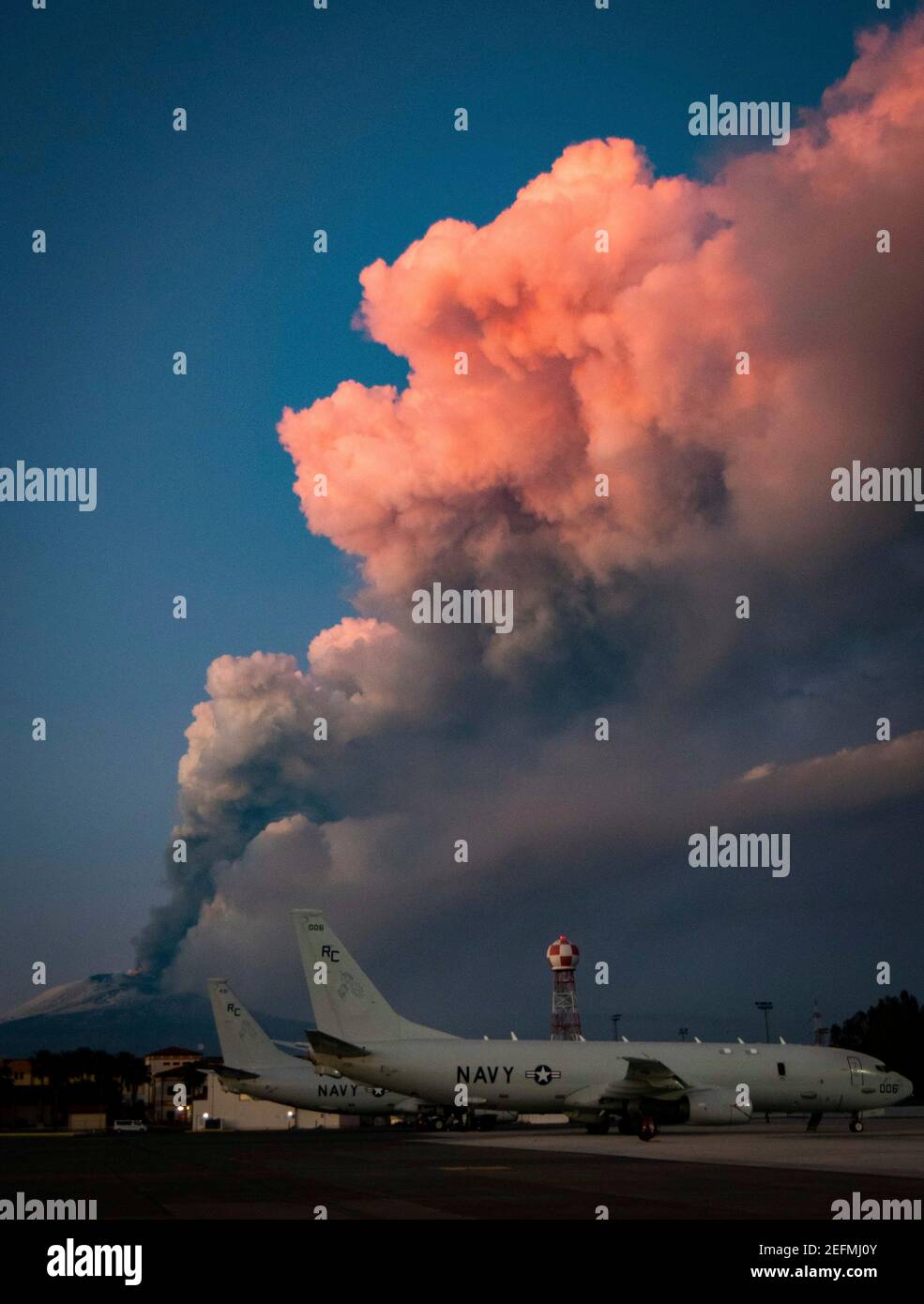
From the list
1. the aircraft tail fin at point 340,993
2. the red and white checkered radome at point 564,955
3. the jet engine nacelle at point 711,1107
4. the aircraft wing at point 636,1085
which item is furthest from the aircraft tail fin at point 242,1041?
the red and white checkered radome at point 564,955

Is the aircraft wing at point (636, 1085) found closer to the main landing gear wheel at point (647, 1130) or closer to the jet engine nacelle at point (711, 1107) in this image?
the jet engine nacelle at point (711, 1107)

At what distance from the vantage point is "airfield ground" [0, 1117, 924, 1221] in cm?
1928

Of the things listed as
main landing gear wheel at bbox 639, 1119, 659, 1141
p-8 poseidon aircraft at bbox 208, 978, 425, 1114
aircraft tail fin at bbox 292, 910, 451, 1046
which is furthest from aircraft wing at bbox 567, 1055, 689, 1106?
p-8 poseidon aircraft at bbox 208, 978, 425, 1114

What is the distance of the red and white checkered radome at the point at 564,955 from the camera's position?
127m

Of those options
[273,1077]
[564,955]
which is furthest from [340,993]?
[564,955]

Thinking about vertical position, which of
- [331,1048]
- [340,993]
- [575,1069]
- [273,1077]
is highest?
[340,993]

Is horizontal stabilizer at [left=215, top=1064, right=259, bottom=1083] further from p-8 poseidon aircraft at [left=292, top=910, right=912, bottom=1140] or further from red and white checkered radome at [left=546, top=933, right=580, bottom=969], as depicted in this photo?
red and white checkered radome at [left=546, top=933, right=580, bottom=969]

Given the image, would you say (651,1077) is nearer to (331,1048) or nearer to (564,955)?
(331,1048)

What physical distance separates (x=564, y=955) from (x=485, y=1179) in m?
103

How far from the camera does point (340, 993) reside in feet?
180

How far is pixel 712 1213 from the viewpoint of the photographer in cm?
1809

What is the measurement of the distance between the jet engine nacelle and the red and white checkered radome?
245 feet
